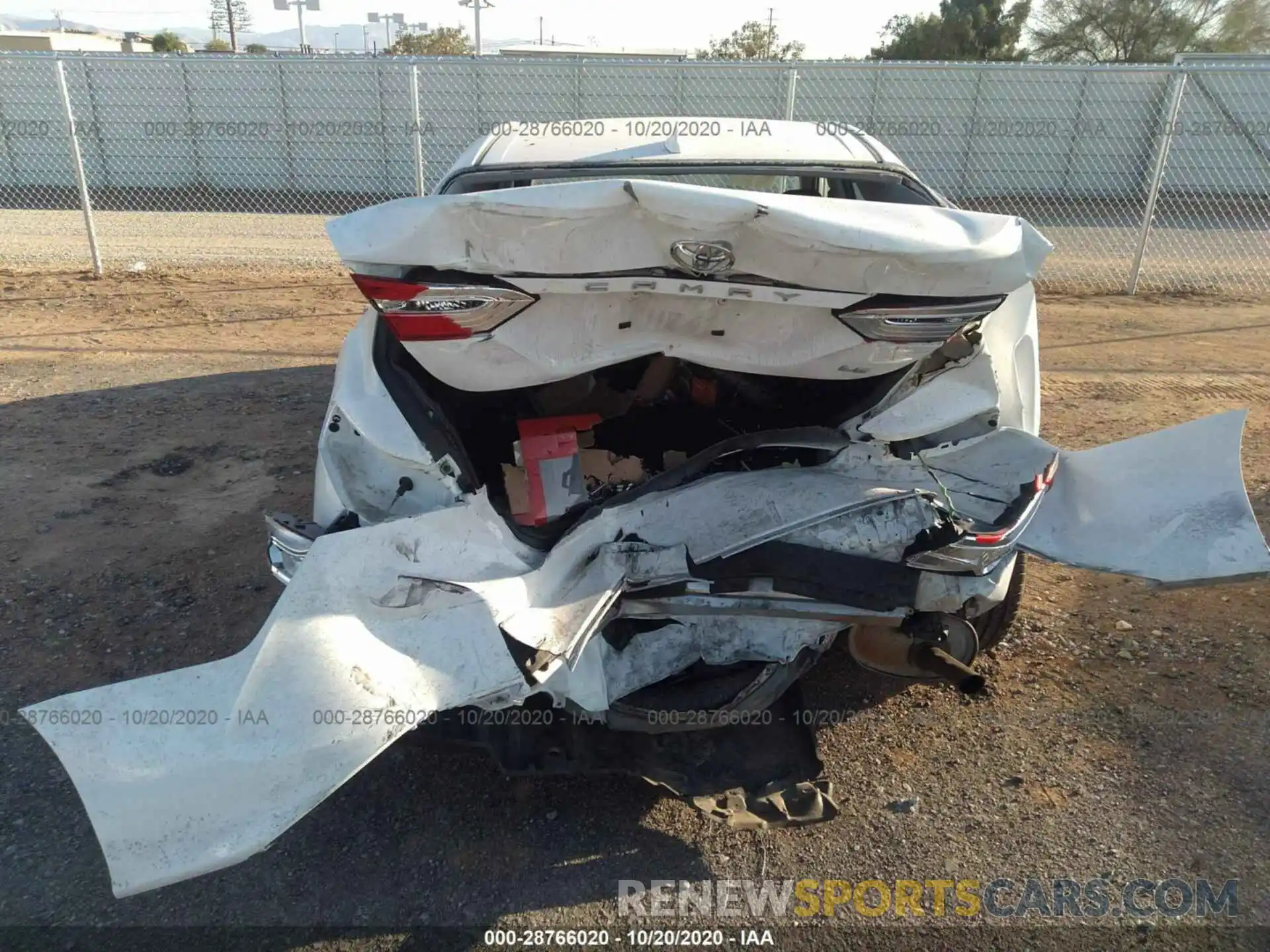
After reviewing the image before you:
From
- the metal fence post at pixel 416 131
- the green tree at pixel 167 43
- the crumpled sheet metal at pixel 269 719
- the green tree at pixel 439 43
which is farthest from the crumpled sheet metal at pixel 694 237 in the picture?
the green tree at pixel 167 43

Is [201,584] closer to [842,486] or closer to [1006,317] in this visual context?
[842,486]

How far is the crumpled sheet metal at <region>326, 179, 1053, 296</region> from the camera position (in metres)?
1.89

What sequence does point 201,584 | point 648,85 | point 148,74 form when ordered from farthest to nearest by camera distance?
point 148,74 → point 648,85 → point 201,584

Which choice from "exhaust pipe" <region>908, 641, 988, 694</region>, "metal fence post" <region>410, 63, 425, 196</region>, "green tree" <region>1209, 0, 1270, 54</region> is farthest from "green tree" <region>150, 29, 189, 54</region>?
"exhaust pipe" <region>908, 641, 988, 694</region>

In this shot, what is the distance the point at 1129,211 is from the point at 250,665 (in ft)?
57.2

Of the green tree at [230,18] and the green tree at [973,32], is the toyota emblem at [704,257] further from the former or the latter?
the green tree at [230,18]

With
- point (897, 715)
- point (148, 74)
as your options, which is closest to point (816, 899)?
point (897, 715)

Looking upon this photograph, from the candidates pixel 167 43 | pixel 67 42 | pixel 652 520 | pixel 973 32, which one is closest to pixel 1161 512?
pixel 652 520

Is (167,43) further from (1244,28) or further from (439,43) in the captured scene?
(1244,28)

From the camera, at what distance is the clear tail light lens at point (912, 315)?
2.09 metres

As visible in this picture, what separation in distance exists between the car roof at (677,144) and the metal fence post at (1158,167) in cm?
573

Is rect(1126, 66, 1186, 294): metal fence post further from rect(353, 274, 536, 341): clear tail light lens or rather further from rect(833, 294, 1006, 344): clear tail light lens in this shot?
rect(353, 274, 536, 341): clear tail light lens

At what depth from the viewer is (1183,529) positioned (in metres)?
2.24

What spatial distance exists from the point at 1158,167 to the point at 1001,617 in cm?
711
